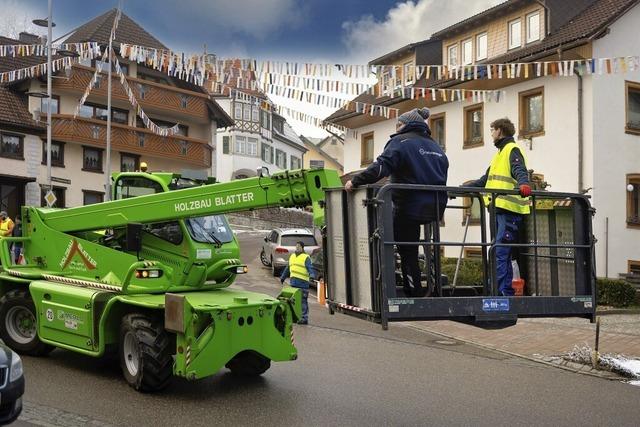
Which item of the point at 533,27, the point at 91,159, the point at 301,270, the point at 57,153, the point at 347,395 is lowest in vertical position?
the point at 347,395

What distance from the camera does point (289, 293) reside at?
347 inches

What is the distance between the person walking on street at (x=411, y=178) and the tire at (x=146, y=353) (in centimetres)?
319

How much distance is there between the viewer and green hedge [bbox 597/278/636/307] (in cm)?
1786

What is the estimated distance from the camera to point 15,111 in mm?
36625

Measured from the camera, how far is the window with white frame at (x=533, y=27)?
24406mm

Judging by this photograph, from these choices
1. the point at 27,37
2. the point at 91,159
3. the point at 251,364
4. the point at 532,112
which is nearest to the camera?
the point at 251,364

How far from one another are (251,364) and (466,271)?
2919 mm

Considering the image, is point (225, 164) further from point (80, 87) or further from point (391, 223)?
point (391, 223)

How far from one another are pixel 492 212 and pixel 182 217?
4.14 m

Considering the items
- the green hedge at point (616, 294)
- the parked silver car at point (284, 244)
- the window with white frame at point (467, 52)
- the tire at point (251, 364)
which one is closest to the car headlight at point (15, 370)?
the tire at point (251, 364)

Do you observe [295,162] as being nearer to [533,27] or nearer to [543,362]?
[533,27]

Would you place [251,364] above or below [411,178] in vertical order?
below

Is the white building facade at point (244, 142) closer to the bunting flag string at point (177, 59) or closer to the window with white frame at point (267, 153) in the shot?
the window with white frame at point (267, 153)

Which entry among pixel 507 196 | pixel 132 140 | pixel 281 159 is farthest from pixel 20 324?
pixel 281 159
